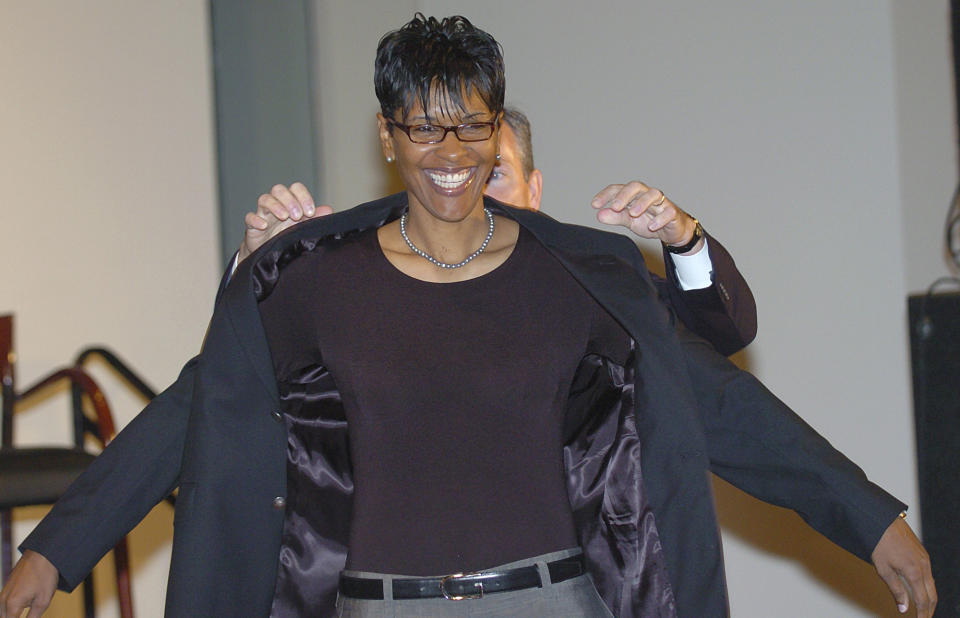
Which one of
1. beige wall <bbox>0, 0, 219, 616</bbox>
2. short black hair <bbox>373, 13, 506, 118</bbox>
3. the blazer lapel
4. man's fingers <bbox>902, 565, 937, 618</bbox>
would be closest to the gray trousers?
the blazer lapel

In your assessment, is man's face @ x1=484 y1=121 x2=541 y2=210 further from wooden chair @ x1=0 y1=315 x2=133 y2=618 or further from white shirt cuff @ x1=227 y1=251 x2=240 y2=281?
wooden chair @ x1=0 y1=315 x2=133 y2=618

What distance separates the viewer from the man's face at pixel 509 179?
8.81 ft

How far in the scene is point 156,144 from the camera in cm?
376

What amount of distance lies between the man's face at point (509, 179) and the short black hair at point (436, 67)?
2.61 feet

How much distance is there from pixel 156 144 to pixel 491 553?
8.21 ft

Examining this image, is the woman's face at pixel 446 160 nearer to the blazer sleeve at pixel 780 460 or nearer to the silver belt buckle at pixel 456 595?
the blazer sleeve at pixel 780 460

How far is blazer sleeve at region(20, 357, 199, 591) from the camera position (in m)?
1.81

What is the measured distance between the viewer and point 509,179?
2.69 meters

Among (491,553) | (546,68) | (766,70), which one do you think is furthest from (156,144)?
(491,553)

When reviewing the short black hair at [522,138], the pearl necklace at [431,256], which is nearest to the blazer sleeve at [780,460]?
the pearl necklace at [431,256]

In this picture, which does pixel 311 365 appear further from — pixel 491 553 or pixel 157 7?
pixel 157 7

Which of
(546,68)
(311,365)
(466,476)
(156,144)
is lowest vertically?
(466,476)

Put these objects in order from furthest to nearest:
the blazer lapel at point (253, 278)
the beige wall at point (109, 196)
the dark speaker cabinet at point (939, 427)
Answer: the beige wall at point (109, 196)
the dark speaker cabinet at point (939, 427)
the blazer lapel at point (253, 278)

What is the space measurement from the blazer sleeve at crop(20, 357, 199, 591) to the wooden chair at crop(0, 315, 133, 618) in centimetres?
88
